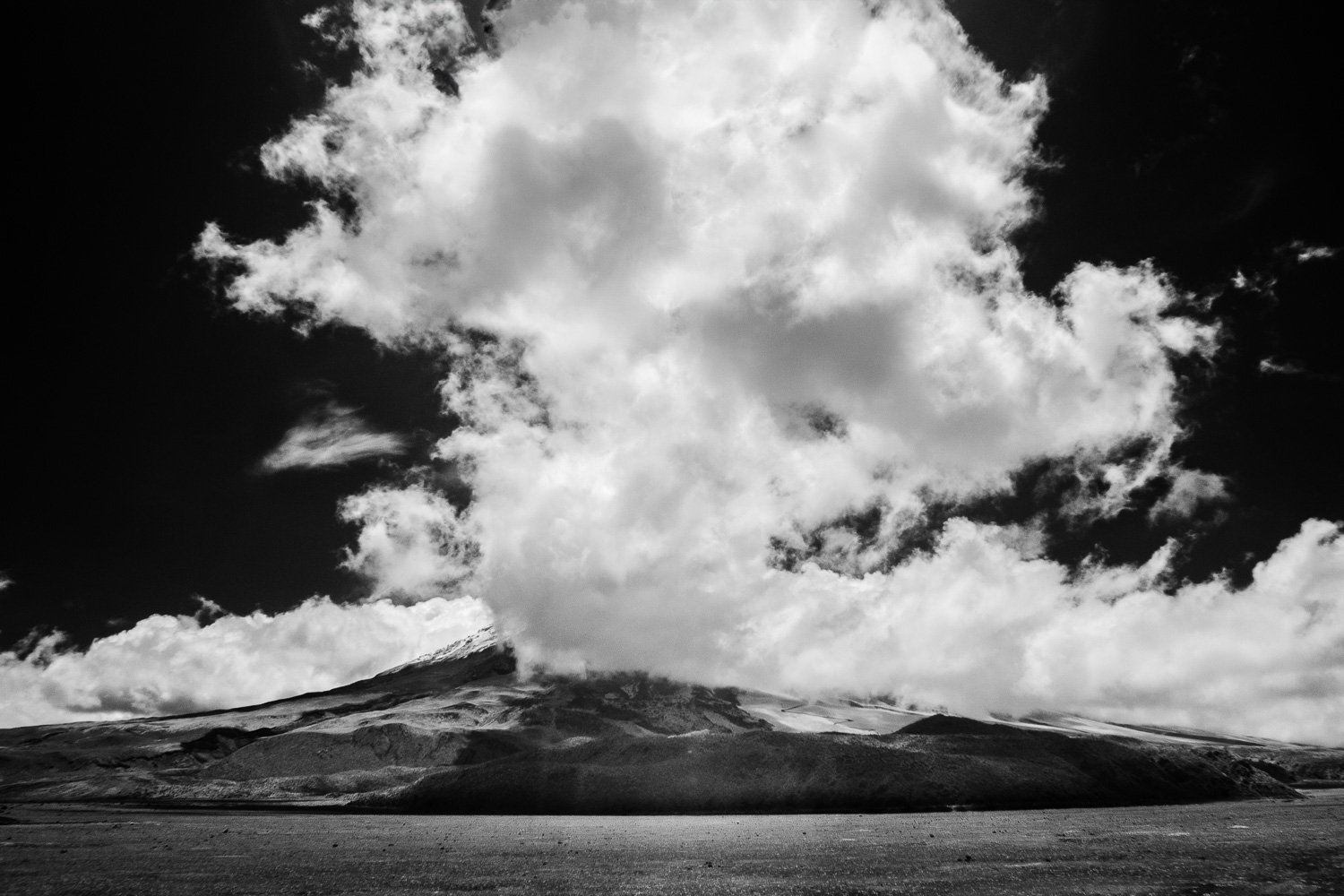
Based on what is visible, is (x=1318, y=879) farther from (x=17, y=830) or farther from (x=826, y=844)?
(x=17, y=830)

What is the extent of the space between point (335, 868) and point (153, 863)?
24620mm

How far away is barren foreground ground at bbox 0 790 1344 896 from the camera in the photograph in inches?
3115

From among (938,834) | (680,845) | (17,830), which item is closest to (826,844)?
(680,845)

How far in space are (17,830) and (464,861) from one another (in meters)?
129

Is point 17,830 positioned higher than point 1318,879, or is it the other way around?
point 1318,879

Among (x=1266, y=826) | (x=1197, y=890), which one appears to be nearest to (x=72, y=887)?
(x=1197, y=890)

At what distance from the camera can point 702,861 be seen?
4373 inches

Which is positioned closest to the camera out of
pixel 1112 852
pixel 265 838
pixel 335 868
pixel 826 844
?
pixel 335 868

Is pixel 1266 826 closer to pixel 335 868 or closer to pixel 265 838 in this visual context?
pixel 335 868

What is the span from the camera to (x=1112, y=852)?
359 ft

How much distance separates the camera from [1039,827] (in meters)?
174

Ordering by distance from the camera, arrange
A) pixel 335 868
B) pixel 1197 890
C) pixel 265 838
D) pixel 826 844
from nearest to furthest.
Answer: pixel 1197 890 < pixel 335 868 < pixel 826 844 < pixel 265 838

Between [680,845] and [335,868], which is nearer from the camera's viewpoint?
[335,868]

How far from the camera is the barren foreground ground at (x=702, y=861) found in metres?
79.1
